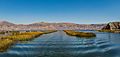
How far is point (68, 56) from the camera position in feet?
92.0

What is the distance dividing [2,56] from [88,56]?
9.75m

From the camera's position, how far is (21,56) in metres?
29.1

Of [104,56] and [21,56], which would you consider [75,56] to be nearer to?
[104,56]

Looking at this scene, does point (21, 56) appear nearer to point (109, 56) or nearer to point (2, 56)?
point (2, 56)

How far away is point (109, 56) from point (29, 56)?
358 inches

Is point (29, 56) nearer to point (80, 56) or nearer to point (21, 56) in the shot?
point (21, 56)

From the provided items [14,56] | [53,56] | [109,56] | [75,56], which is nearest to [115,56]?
[109,56]

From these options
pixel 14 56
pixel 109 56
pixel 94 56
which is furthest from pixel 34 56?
pixel 109 56

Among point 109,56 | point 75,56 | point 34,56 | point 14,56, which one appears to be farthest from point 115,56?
point 14,56

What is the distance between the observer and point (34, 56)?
92.5 feet

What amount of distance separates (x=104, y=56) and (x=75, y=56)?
331cm

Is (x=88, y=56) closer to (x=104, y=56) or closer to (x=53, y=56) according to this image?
(x=104, y=56)

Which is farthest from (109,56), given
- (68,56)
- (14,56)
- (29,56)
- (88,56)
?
(14,56)

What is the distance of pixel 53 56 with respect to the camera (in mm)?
27781
